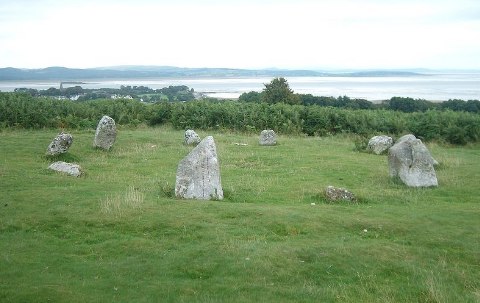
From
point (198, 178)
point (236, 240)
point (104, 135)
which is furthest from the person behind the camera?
point (104, 135)

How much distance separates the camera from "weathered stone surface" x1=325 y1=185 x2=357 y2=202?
61.5 feet

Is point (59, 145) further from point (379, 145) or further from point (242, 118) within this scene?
point (242, 118)

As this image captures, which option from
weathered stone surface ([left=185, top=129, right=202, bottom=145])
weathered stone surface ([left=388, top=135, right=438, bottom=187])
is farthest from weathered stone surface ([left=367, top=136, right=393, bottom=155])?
weathered stone surface ([left=185, top=129, right=202, bottom=145])

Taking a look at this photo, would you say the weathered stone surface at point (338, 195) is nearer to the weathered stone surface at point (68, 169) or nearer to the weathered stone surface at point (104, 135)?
the weathered stone surface at point (68, 169)

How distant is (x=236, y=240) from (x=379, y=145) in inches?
834

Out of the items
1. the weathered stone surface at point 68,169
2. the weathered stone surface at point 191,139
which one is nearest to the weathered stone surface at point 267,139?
the weathered stone surface at point 191,139

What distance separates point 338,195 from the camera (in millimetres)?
18844

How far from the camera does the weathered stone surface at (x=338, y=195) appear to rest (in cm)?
1873

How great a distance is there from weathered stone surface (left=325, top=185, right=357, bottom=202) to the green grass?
22.0 inches

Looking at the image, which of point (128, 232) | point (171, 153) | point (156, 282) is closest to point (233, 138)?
point (171, 153)

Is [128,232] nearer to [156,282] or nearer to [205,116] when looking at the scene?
[156,282]

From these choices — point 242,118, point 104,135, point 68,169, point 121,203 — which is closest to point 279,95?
point 242,118

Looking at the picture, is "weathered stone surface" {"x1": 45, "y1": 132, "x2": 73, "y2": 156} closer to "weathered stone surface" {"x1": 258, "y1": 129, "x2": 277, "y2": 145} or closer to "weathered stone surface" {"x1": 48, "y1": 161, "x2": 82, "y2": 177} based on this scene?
"weathered stone surface" {"x1": 48, "y1": 161, "x2": 82, "y2": 177}

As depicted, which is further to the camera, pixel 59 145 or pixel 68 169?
pixel 59 145
